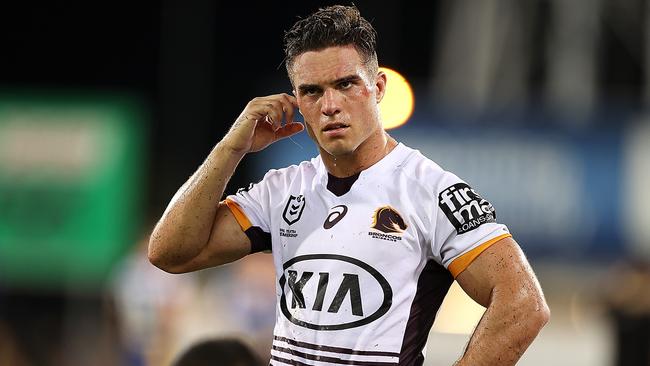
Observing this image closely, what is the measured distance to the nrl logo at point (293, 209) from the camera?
4594 millimetres

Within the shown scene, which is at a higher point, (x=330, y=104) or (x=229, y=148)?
(x=330, y=104)

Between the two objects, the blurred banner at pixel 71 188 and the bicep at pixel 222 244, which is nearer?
the bicep at pixel 222 244

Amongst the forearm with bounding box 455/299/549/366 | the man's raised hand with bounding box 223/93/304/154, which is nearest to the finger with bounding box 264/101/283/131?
the man's raised hand with bounding box 223/93/304/154

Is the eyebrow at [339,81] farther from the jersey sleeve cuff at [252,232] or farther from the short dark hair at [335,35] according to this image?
the jersey sleeve cuff at [252,232]

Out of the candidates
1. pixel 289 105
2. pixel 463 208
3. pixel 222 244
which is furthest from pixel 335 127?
pixel 222 244

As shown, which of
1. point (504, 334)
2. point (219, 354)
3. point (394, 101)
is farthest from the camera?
point (219, 354)

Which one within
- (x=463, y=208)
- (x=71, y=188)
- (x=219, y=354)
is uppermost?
(x=463, y=208)

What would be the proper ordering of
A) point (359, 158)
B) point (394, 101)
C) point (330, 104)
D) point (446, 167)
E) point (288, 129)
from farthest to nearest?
point (446, 167) → point (394, 101) → point (288, 129) → point (359, 158) → point (330, 104)

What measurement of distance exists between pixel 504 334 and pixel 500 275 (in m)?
0.19

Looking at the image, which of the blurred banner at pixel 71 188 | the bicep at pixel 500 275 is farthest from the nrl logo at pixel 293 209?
the blurred banner at pixel 71 188

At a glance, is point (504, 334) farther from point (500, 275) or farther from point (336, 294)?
point (336, 294)

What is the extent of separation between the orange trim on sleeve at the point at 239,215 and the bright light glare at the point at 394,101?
62 cm

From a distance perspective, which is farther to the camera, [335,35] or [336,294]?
[335,35]

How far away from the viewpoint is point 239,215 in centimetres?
473
